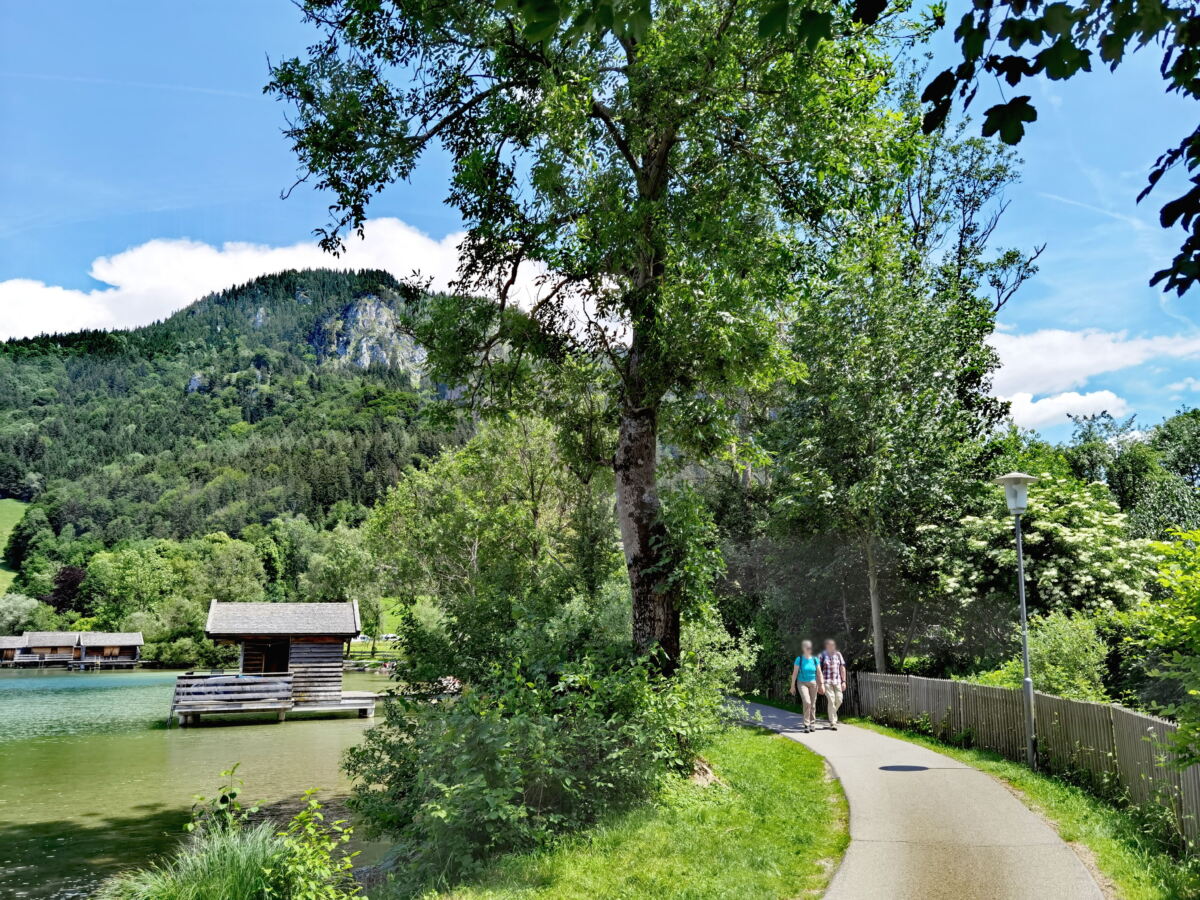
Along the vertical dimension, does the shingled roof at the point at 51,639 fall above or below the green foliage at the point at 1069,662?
→ below

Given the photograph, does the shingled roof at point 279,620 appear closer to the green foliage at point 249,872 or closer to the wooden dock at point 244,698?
the wooden dock at point 244,698

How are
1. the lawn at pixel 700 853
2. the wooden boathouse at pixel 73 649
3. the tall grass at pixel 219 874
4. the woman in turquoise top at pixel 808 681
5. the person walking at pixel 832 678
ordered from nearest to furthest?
the tall grass at pixel 219 874
the lawn at pixel 700 853
the woman in turquoise top at pixel 808 681
the person walking at pixel 832 678
the wooden boathouse at pixel 73 649

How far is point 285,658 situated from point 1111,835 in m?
33.2

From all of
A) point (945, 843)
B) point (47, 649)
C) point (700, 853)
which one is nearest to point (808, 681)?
point (945, 843)

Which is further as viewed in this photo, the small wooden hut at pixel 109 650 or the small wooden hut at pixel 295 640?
the small wooden hut at pixel 109 650

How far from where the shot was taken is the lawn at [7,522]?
119 meters

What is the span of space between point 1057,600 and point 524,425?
64.9ft

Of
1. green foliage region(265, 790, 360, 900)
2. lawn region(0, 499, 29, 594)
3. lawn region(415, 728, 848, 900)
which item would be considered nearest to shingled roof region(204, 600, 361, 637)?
lawn region(415, 728, 848, 900)

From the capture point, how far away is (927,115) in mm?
3580

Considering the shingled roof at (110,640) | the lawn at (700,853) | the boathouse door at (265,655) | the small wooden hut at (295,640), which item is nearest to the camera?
the lawn at (700,853)

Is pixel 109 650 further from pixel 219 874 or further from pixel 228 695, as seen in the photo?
pixel 219 874

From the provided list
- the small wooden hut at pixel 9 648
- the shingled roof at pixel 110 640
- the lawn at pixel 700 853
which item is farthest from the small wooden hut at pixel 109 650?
the lawn at pixel 700 853

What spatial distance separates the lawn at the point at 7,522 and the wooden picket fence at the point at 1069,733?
5080 inches

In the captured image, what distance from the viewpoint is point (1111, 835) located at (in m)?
7.76
